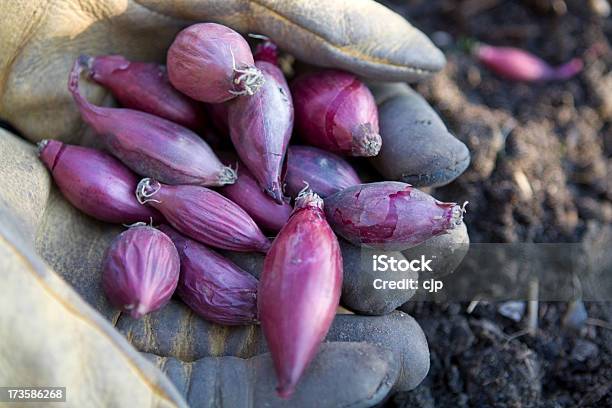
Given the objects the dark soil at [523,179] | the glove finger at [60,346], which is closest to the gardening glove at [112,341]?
the glove finger at [60,346]

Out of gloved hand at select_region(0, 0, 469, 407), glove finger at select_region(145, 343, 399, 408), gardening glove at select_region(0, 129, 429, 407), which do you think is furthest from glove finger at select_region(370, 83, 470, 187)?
glove finger at select_region(145, 343, 399, 408)

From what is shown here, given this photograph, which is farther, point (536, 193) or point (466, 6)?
point (466, 6)

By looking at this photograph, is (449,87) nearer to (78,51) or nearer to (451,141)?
(451,141)

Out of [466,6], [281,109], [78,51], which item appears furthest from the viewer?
[466,6]

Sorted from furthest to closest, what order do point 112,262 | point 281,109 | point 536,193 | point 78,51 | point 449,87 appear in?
point 449,87 → point 536,193 → point 78,51 → point 281,109 → point 112,262

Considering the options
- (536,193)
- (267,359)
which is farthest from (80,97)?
(536,193)

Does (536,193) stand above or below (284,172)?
below

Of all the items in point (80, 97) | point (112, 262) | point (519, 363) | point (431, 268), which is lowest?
point (519, 363)
